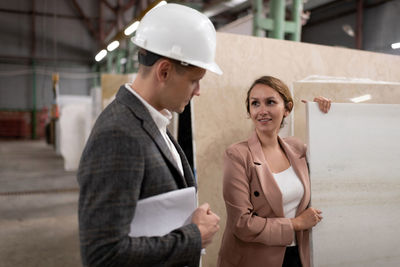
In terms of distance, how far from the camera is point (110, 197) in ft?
2.89

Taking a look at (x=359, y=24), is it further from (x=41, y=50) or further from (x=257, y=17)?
(x=41, y=50)

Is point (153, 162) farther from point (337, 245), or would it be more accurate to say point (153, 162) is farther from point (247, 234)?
point (337, 245)

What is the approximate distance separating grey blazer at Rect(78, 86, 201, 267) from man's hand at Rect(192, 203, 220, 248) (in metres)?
0.07

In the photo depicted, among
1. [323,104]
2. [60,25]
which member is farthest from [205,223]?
[60,25]

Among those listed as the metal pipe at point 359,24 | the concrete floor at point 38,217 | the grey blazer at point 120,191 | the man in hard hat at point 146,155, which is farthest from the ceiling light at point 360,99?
the metal pipe at point 359,24

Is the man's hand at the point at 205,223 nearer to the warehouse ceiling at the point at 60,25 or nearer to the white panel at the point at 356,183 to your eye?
the white panel at the point at 356,183

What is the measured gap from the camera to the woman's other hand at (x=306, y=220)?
1.69 m

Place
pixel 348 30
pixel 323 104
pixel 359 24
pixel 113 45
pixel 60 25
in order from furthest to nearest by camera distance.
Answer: pixel 60 25
pixel 348 30
pixel 359 24
pixel 113 45
pixel 323 104

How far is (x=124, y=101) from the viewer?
3.45 feet

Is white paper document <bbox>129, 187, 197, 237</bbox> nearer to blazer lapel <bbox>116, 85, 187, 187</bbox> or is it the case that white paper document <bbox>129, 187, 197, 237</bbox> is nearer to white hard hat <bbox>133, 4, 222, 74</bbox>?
blazer lapel <bbox>116, 85, 187, 187</bbox>

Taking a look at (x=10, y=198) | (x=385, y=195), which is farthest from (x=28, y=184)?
(x=385, y=195)

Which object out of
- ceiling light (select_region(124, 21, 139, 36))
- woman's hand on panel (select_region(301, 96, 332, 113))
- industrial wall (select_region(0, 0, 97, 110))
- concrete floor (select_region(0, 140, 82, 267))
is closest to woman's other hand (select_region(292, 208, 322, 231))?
woman's hand on panel (select_region(301, 96, 332, 113))

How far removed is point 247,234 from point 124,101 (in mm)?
991

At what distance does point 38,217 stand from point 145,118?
4482mm
